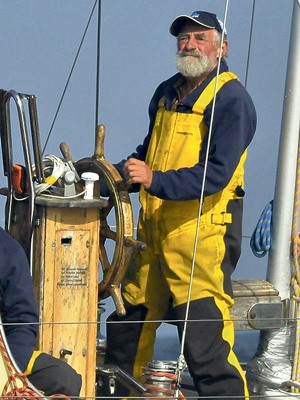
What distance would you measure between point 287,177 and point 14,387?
147 centimetres

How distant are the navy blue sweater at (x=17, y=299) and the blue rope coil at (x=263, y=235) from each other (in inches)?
46.1

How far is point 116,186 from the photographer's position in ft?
9.05

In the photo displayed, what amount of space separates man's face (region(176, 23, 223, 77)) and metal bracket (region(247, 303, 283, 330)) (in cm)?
93

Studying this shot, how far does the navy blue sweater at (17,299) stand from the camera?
7.66 feet

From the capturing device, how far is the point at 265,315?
10.3 ft

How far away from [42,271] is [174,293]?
0.54m

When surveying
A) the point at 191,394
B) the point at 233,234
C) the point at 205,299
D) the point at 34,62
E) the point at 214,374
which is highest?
the point at 34,62

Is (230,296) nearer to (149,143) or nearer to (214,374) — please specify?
(214,374)

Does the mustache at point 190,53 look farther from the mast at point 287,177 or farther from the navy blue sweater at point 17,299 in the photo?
the navy blue sweater at point 17,299

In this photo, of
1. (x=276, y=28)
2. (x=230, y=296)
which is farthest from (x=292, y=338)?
(x=276, y=28)

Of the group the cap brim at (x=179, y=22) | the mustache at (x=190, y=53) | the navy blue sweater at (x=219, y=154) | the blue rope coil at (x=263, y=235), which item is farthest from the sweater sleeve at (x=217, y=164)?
the blue rope coil at (x=263, y=235)

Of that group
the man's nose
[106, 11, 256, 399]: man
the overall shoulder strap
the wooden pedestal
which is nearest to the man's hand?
[106, 11, 256, 399]: man

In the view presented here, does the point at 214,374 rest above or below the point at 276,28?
below

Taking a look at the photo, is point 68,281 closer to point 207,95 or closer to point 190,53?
point 207,95
